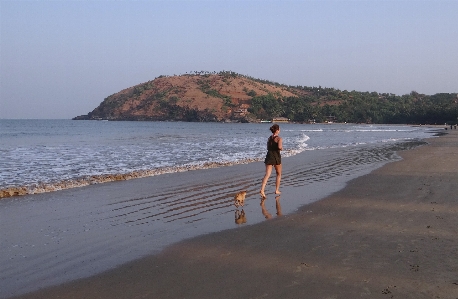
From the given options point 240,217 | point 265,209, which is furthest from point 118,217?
point 265,209

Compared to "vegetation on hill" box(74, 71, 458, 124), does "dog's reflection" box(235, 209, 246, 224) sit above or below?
below

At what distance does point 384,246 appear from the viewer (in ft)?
21.2

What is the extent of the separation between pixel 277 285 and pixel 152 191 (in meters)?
7.50

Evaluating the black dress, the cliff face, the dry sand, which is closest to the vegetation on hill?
the cliff face

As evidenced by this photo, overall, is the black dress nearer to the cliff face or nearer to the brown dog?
the brown dog

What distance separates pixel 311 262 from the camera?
5793mm

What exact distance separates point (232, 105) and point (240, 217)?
140172mm

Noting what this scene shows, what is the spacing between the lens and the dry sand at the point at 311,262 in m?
4.87

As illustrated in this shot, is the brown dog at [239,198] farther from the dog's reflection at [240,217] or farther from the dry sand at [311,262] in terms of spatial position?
the dry sand at [311,262]

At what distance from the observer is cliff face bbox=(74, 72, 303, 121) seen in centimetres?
14350

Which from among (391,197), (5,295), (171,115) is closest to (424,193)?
(391,197)

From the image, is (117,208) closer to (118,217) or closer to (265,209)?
(118,217)

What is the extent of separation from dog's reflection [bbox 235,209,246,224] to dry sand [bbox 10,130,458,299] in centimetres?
46

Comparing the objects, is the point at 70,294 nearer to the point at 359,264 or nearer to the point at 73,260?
the point at 73,260
